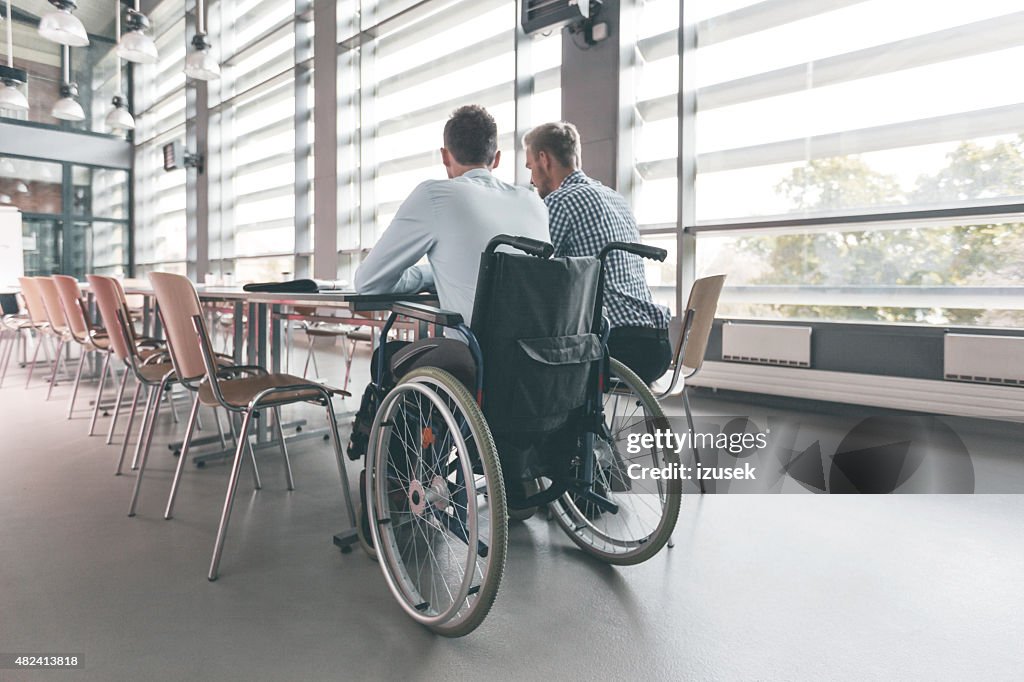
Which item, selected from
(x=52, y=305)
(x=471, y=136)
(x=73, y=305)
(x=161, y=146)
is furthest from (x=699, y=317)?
(x=161, y=146)

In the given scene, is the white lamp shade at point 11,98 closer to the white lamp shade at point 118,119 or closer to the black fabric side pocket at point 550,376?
the white lamp shade at point 118,119

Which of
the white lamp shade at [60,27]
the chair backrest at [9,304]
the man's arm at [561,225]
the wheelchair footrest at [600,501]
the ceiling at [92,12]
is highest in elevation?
the ceiling at [92,12]

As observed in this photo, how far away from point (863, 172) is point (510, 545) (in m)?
3.13

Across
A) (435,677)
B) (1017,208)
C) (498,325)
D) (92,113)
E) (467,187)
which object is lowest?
(435,677)

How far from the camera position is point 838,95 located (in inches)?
147

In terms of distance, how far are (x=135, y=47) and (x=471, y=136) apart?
4522mm

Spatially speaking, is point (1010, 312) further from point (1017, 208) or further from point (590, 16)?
point (590, 16)

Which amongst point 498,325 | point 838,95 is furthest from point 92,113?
point 498,325

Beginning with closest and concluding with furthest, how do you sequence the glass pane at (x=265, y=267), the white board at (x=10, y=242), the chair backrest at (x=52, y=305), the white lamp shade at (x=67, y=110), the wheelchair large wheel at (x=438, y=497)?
1. the wheelchair large wheel at (x=438, y=497)
2. the chair backrest at (x=52, y=305)
3. the white lamp shade at (x=67, y=110)
4. the glass pane at (x=265, y=267)
5. the white board at (x=10, y=242)

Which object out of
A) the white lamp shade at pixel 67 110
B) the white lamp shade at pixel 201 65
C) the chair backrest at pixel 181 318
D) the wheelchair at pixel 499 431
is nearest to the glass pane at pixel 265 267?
the white lamp shade at pixel 67 110

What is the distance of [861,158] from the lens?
144 inches

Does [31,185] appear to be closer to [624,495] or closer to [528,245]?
[624,495]

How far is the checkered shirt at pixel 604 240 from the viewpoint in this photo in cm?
193

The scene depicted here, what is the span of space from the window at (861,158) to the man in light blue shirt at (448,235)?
2793 millimetres
